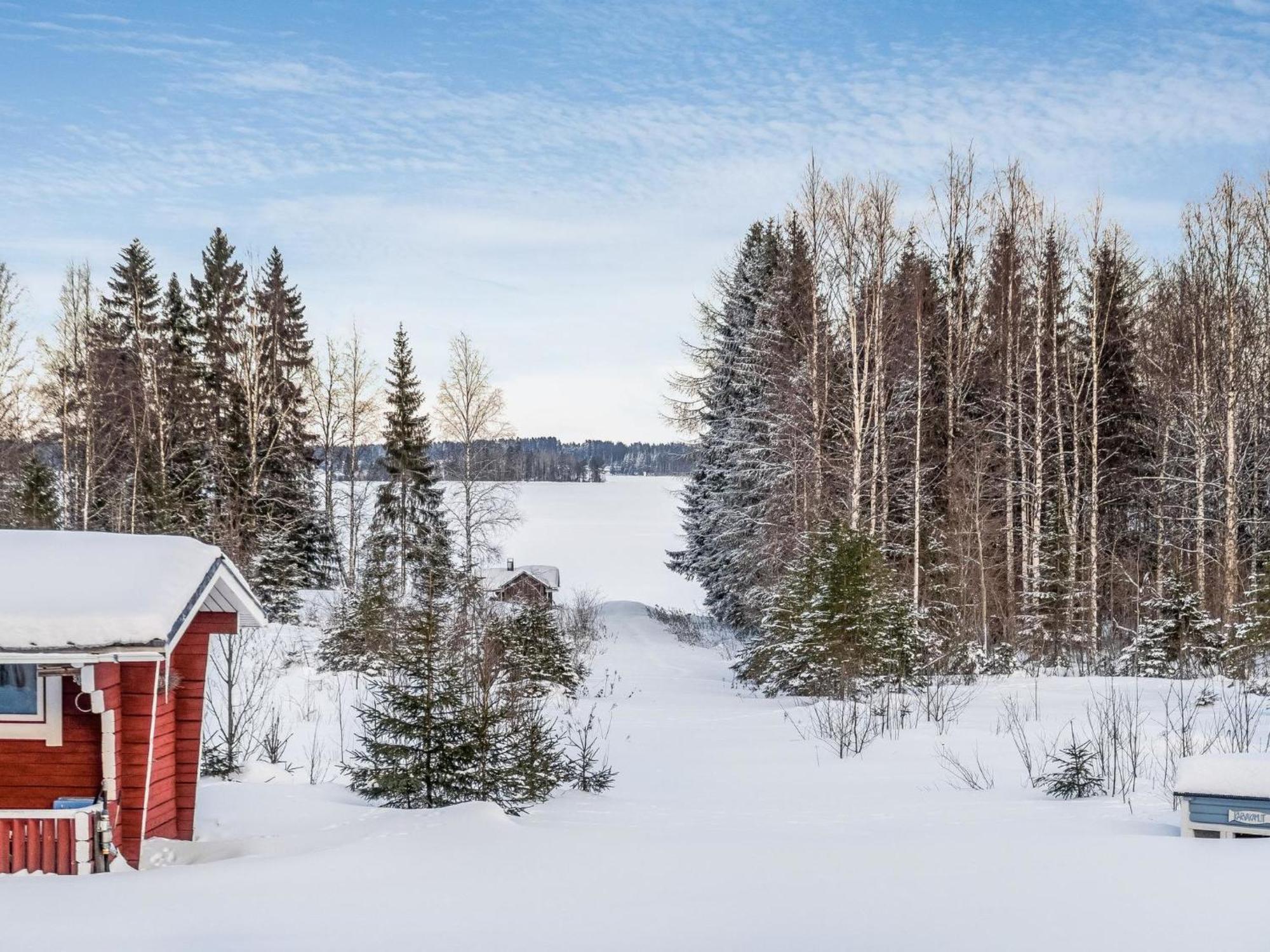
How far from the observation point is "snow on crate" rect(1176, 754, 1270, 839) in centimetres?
735

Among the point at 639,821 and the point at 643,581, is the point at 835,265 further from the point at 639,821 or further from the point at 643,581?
the point at 643,581

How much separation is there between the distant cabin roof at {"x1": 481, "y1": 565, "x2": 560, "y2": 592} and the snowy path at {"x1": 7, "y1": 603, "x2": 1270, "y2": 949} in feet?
85.1

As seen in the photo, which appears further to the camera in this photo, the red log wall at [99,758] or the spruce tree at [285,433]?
the spruce tree at [285,433]

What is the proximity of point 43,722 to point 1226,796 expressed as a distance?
973 cm

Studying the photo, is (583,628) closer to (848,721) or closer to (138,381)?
(848,721)

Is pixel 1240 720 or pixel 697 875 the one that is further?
pixel 1240 720

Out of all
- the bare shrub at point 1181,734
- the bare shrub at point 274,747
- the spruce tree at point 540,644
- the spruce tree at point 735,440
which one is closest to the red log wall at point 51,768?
the bare shrub at point 274,747

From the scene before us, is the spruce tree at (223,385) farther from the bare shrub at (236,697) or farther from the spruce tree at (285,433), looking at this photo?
the bare shrub at (236,697)

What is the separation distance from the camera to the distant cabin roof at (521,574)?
3778 centimetres

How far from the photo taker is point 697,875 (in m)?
7.41

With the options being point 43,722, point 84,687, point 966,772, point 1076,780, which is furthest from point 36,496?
point 1076,780

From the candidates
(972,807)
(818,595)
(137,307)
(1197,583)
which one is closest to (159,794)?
(972,807)

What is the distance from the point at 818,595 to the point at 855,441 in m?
5.28

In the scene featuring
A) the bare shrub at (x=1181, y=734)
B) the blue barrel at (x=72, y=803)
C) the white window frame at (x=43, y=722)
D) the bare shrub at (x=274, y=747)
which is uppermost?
the white window frame at (x=43, y=722)
